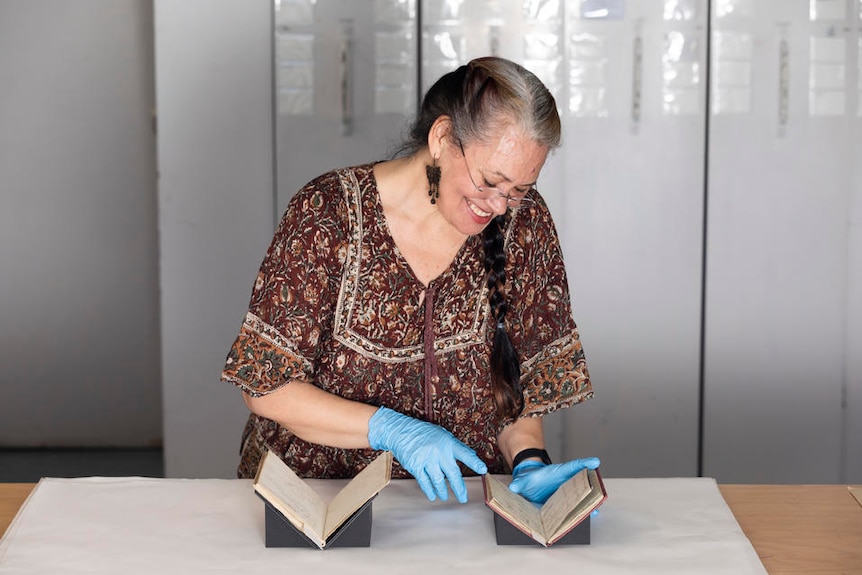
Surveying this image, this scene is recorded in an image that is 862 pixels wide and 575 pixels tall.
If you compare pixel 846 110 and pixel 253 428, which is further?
pixel 846 110

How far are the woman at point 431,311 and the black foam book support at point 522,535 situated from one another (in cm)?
15

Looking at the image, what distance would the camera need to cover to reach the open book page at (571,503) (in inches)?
56.5

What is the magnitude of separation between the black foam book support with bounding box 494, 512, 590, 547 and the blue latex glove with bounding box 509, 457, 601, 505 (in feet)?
0.49

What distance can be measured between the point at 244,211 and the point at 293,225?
137 cm

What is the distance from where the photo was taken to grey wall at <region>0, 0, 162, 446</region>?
3.62 m

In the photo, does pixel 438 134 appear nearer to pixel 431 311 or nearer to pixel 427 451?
pixel 431 311

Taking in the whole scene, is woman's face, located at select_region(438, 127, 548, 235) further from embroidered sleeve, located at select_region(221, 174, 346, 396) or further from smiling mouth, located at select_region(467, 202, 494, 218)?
embroidered sleeve, located at select_region(221, 174, 346, 396)

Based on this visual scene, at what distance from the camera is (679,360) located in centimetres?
312

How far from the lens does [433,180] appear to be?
1.76 m

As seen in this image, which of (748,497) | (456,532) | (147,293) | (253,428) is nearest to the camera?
(456,532)

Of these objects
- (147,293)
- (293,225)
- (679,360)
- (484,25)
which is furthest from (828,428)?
(147,293)

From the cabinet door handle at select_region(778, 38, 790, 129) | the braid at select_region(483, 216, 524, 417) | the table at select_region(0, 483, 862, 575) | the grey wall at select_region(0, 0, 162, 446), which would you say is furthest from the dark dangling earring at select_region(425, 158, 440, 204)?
the grey wall at select_region(0, 0, 162, 446)

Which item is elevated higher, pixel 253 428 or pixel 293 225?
pixel 293 225

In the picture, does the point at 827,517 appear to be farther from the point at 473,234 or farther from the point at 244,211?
the point at 244,211
